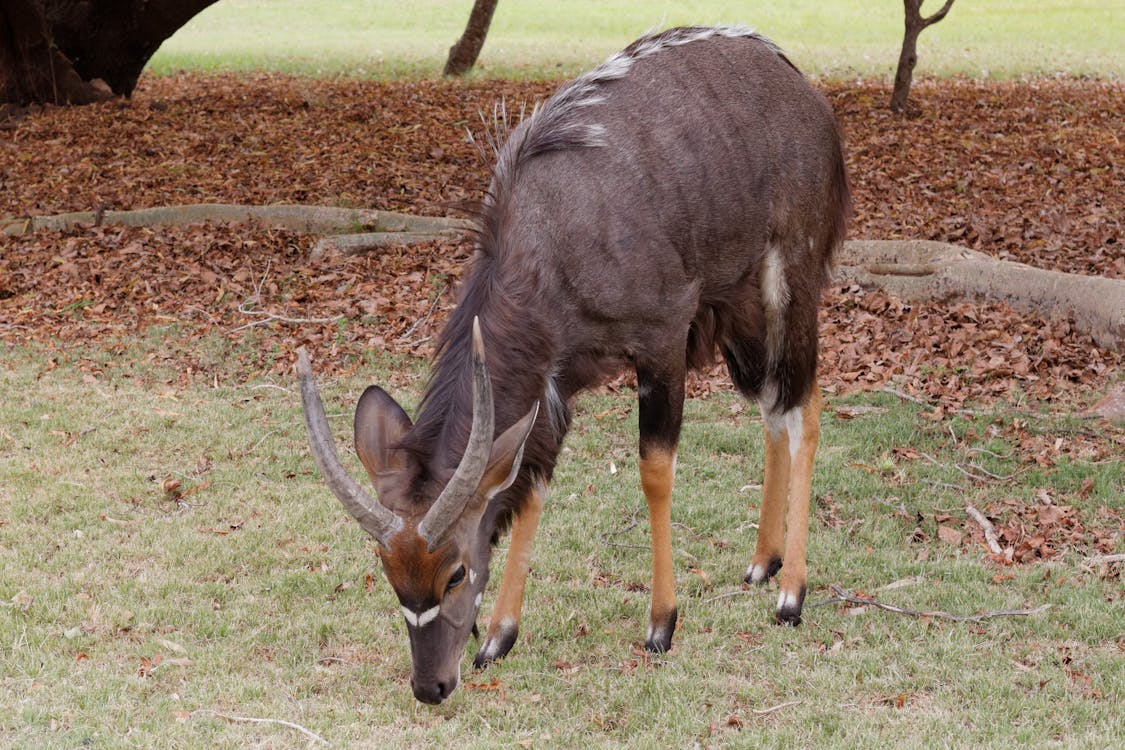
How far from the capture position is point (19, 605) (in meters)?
5.36

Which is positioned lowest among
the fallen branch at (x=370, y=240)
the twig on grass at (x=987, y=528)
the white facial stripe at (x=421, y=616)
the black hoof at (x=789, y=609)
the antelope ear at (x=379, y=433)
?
the fallen branch at (x=370, y=240)

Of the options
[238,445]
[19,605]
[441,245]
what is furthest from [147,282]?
[19,605]

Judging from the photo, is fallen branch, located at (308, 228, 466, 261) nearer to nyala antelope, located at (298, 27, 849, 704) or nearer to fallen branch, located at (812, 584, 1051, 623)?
nyala antelope, located at (298, 27, 849, 704)

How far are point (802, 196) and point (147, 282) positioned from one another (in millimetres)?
6587

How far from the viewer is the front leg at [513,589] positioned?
5.08m

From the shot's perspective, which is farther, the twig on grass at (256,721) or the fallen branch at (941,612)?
the fallen branch at (941,612)

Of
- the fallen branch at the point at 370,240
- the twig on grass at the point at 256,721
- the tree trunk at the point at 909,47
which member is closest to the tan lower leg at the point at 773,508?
the twig on grass at the point at 256,721

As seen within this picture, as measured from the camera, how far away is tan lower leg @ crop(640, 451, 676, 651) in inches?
200

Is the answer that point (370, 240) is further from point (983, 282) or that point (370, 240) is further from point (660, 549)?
point (660, 549)

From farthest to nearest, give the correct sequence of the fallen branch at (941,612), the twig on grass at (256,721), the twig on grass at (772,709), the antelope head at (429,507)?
the fallen branch at (941,612)
the twig on grass at (772,709)
the twig on grass at (256,721)
the antelope head at (429,507)

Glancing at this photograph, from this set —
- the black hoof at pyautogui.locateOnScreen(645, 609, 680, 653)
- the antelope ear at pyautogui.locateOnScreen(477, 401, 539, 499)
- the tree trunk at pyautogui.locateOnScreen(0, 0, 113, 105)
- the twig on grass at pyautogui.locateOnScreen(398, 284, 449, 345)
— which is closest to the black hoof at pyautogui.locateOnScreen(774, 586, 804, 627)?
the black hoof at pyautogui.locateOnScreen(645, 609, 680, 653)

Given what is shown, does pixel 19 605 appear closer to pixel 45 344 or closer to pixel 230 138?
pixel 45 344

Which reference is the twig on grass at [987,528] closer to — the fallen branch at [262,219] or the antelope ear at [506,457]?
the antelope ear at [506,457]

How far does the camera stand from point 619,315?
489cm
